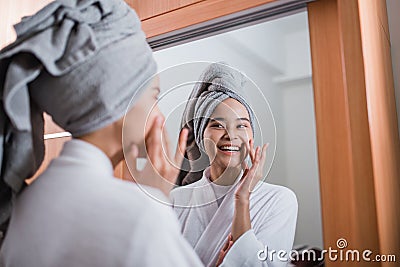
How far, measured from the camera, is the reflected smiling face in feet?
2.85

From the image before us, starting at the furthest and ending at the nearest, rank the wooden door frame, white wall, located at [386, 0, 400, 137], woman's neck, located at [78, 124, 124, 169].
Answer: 1. white wall, located at [386, 0, 400, 137]
2. the wooden door frame
3. woman's neck, located at [78, 124, 124, 169]

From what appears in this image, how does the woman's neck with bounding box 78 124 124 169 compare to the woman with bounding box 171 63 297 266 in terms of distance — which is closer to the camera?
the woman's neck with bounding box 78 124 124 169

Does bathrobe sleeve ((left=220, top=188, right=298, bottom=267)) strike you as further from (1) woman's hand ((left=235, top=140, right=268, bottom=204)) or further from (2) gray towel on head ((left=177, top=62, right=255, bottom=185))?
(2) gray towel on head ((left=177, top=62, right=255, bottom=185))

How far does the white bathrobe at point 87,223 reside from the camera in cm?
56

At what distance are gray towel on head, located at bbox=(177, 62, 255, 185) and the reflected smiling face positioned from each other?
0.04 feet

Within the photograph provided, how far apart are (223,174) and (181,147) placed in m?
0.11

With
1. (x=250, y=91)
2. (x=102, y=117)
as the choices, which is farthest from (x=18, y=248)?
(x=250, y=91)

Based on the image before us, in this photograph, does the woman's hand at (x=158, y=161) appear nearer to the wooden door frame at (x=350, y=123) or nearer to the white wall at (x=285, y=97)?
the white wall at (x=285, y=97)

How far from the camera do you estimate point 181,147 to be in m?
0.85

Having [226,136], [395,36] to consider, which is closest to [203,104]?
[226,136]

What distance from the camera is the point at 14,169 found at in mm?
698

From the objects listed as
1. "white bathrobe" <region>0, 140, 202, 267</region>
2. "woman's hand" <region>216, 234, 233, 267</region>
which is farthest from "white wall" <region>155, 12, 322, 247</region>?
"white bathrobe" <region>0, 140, 202, 267</region>

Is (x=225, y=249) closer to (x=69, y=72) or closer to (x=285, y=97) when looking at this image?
(x=285, y=97)

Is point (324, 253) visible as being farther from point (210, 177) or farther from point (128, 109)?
point (128, 109)
